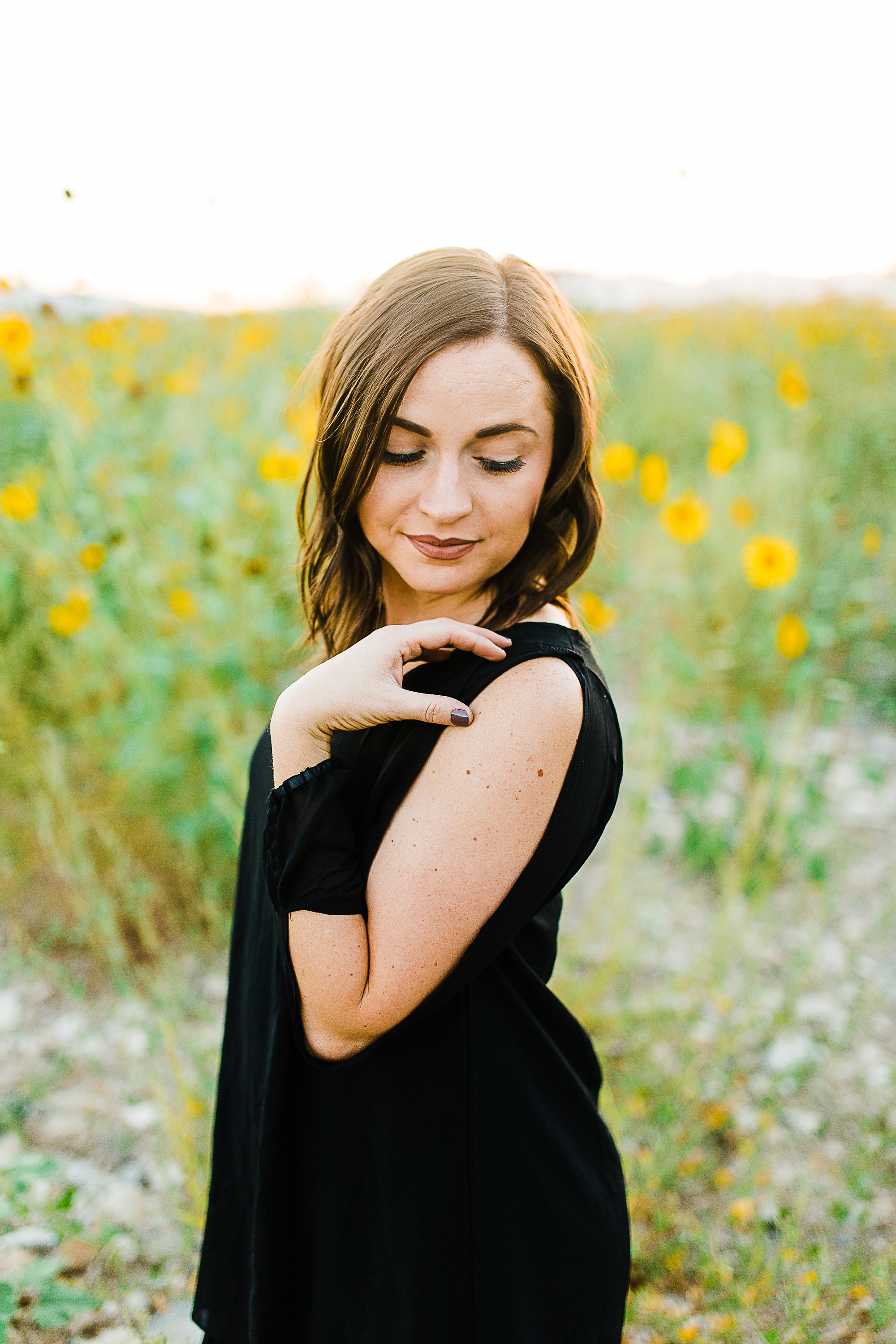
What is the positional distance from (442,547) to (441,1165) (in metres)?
0.69

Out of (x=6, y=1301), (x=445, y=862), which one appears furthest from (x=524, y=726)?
(x=6, y=1301)

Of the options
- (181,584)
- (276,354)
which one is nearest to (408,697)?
(181,584)

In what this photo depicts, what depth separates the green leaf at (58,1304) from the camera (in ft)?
3.31

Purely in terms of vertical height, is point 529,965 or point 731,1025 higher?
point 529,965

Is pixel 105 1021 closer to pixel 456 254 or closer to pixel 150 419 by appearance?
pixel 456 254

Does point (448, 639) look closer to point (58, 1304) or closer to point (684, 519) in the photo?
point (58, 1304)

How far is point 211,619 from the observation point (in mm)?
2285

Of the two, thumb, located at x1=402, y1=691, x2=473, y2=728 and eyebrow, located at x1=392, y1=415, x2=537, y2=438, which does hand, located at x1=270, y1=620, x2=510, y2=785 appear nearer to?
thumb, located at x1=402, y1=691, x2=473, y2=728

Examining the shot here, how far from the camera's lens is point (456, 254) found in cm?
92

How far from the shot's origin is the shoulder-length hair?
0.85 metres

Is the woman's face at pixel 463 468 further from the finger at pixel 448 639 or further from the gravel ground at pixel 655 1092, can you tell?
Answer: the gravel ground at pixel 655 1092

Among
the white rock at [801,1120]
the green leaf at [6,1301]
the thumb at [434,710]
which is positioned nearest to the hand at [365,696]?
the thumb at [434,710]

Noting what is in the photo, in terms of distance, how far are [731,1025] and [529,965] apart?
1331 mm

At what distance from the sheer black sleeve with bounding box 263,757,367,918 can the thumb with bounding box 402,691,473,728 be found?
104mm
